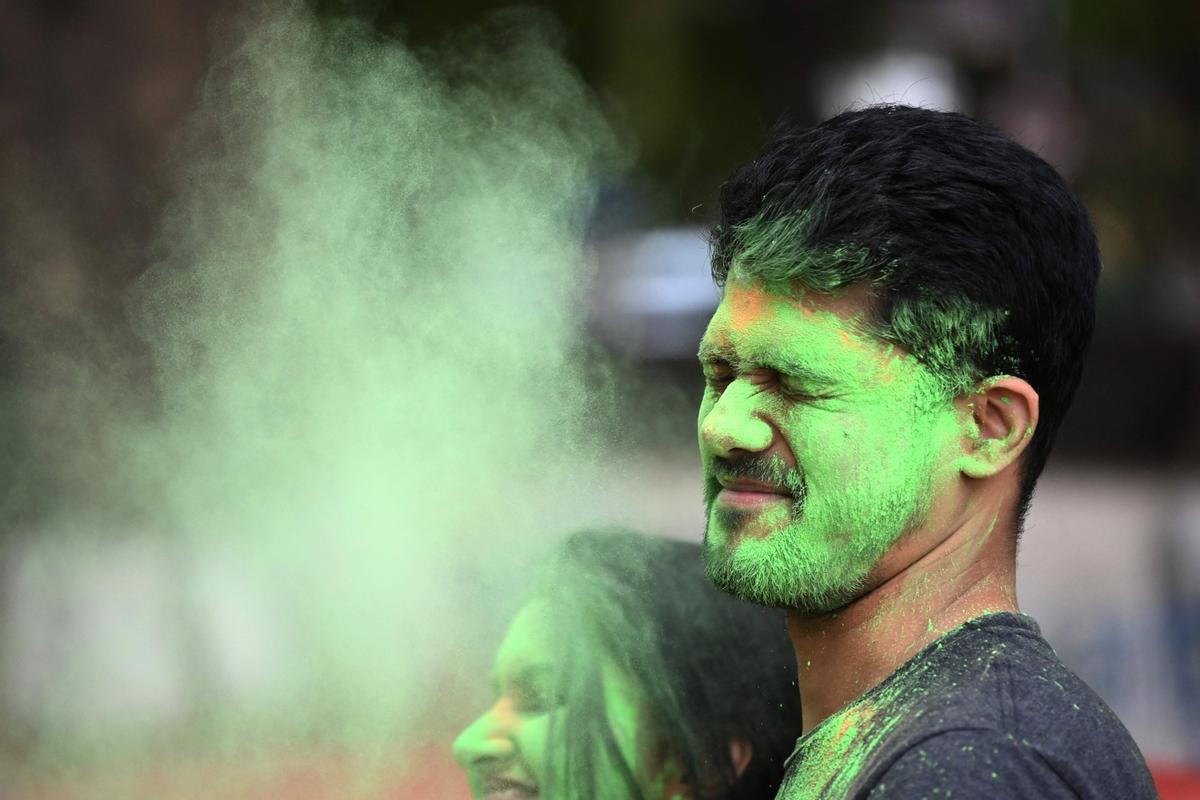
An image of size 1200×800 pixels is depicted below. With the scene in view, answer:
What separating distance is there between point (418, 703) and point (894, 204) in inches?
37.5

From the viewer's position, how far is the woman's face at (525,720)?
161cm

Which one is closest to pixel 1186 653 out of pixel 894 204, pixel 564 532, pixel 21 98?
pixel 564 532

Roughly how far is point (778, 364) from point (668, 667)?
53 centimetres

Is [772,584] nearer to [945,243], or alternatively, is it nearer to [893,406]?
[893,406]

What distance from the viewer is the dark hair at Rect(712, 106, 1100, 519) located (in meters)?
1.35

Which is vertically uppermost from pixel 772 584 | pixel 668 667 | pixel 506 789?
pixel 772 584

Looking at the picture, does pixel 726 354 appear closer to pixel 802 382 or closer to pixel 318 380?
pixel 802 382

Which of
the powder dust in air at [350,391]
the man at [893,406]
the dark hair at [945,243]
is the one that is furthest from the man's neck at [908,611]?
the powder dust in air at [350,391]

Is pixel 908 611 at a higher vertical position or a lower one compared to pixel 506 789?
higher

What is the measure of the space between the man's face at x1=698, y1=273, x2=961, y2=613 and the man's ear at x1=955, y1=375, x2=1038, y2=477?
0.02m

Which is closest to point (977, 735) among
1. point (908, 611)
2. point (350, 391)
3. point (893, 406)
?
point (908, 611)

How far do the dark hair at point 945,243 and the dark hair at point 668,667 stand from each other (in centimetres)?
48

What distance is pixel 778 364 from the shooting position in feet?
4.53

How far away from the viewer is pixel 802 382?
1.37 meters
